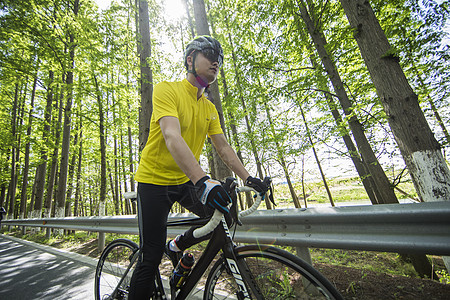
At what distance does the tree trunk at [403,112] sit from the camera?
9.74 ft

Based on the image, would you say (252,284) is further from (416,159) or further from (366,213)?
(416,159)

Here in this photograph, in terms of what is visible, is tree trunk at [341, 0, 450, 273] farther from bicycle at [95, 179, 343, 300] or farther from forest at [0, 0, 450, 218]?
bicycle at [95, 179, 343, 300]

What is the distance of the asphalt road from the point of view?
280cm

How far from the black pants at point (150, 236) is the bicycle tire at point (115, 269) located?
1.85 feet

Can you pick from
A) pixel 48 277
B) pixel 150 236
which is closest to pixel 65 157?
pixel 48 277

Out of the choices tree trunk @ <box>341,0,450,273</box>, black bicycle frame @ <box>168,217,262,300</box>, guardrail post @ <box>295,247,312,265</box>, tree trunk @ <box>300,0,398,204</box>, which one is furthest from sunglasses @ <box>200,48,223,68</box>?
tree trunk @ <box>300,0,398,204</box>

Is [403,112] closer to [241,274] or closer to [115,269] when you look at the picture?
[241,274]

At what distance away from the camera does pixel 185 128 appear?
1.79 metres

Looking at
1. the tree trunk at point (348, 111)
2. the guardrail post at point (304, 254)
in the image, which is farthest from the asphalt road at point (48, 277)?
the tree trunk at point (348, 111)

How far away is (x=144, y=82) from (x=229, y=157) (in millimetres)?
5488

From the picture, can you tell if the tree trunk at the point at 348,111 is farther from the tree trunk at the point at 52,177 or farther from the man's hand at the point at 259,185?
the tree trunk at the point at 52,177

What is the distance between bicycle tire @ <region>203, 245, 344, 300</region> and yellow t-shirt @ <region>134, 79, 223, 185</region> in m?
0.81

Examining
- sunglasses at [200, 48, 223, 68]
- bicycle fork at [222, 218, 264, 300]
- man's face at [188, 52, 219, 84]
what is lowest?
bicycle fork at [222, 218, 264, 300]

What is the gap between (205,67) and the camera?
5.91 ft
